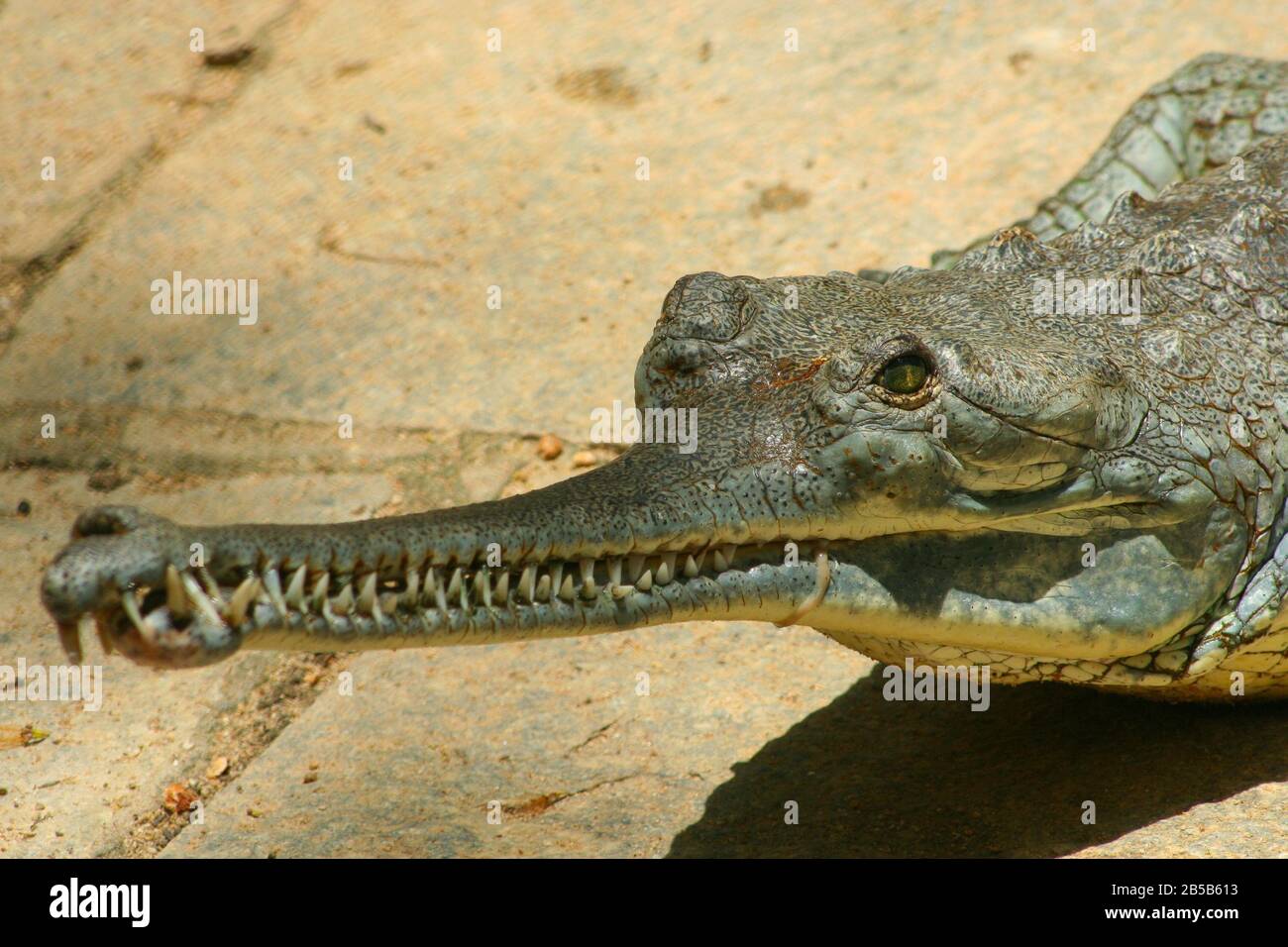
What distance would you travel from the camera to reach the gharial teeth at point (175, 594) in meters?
2.51

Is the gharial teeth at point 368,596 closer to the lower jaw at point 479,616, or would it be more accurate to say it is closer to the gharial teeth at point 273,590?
the lower jaw at point 479,616

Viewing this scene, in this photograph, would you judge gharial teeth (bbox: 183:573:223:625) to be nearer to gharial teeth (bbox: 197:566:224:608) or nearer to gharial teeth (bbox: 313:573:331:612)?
gharial teeth (bbox: 197:566:224:608)

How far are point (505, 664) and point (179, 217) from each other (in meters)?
3.00

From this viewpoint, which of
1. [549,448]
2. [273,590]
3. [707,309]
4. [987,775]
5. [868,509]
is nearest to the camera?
[273,590]

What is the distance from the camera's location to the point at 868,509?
3215 millimetres

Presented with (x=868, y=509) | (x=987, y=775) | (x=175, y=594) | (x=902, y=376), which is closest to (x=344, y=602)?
(x=175, y=594)

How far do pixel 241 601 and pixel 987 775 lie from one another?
6.67 feet

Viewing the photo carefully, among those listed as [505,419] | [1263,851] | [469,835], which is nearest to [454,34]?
[505,419]

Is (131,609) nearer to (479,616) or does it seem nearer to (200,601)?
(200,601)

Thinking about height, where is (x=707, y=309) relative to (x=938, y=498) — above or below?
above

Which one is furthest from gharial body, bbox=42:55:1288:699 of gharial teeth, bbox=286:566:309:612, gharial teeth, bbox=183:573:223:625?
gharial teeth, bbox=183:573:223:625

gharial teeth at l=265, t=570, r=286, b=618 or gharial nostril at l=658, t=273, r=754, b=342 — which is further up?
gharial nostril at l=658, t=273, r=754, b=342

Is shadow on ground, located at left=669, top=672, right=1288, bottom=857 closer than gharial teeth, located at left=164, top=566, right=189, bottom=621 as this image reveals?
No

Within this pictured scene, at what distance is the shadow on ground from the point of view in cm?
349
